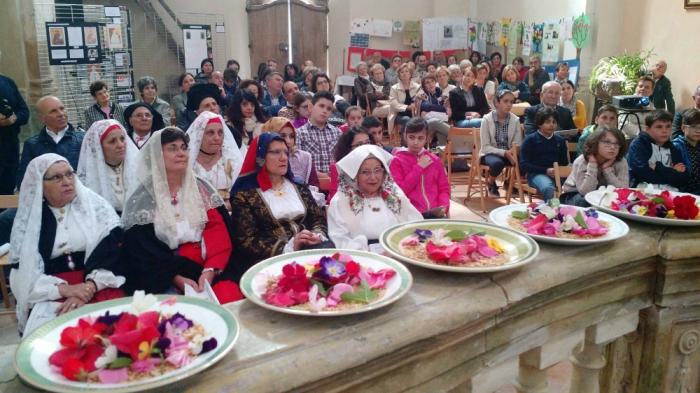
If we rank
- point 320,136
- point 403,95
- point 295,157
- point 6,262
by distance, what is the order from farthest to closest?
point 403,95
point 320,136
point 295,157
point 6,262

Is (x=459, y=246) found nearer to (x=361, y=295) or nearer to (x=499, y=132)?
(x=361, y=295)

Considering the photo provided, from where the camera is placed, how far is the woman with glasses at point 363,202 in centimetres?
298

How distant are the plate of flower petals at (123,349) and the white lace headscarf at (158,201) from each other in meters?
1.57

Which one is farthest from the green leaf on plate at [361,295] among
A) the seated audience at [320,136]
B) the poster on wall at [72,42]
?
the poster on wall at [72,42]

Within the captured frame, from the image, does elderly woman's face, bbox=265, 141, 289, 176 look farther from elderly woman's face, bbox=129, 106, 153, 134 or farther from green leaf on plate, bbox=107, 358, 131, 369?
green leaf on plate, bbox=107, 358, 131, 369

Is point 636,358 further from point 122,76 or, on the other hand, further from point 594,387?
point 122,76

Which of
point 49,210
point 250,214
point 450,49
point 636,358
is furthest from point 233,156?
point 450,49

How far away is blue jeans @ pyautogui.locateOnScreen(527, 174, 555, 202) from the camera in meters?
5.09

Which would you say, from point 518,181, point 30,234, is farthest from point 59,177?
point 518,181

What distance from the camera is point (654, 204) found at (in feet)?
6.00

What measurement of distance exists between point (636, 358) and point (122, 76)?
6510 millimetres

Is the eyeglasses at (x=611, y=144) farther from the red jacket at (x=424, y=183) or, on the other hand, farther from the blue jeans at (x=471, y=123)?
the blue jeans at (x=471, y=123)

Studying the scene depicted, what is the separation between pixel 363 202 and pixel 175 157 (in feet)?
3.20

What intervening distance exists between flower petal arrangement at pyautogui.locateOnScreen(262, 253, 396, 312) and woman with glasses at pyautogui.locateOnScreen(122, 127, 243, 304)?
1.41 m
